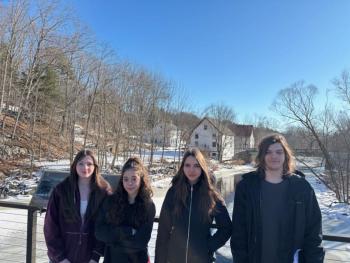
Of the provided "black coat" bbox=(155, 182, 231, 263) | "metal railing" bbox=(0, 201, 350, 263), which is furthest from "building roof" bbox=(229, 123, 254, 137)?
"black coat" bbox=(155, 182, 231, 263)

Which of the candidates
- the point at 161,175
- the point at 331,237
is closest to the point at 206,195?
the point at 331,237

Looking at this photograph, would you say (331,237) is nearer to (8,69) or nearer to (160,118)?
(8,69)

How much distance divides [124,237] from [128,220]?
0.43ft

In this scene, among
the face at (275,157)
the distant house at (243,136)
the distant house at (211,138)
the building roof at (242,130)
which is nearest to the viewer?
the face at (275,157)

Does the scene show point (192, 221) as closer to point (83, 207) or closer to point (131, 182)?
point (131, 182)

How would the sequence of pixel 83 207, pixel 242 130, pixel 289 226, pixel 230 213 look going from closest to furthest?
pixel 289 226, pixel 83 207, pixel 230 213, pixel 242 130

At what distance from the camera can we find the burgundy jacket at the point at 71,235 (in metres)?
2.80

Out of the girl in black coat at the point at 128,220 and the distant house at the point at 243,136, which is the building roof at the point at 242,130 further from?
the girl in black coat at the point at 128,220

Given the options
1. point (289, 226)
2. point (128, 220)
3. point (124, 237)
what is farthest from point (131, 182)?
point (289, 226)

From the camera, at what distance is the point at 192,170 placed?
2.69 meters

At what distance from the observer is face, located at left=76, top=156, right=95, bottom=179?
116 inches

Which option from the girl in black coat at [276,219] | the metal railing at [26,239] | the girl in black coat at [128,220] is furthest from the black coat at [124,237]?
the girl in black coat at [276,219]

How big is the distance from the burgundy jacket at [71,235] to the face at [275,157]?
134 centimetres

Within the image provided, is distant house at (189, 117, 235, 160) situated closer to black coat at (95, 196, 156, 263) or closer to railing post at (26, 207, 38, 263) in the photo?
railing post at (26, 207, 38, 263)
